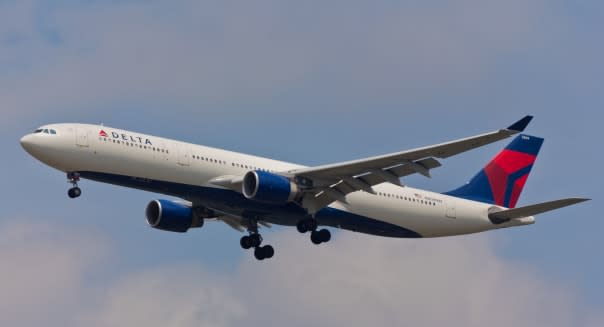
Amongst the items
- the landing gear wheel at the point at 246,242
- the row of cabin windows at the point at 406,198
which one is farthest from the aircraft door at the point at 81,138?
the row of cabin windows at the point at 406,198

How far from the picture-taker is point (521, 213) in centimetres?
5959

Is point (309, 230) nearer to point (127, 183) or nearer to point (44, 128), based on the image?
point (127, 183)

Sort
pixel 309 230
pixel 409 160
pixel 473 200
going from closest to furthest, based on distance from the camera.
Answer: pixel 409 160
pixel 309 230
pixel 473 200

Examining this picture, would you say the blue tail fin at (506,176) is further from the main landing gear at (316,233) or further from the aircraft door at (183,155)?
the aircraft door at (183,155)

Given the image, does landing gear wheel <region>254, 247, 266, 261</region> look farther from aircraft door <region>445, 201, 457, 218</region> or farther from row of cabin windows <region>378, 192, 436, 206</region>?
aircraft door <region>445, 201, 457, 218</region>

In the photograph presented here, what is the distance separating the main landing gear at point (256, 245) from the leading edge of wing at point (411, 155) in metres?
6.36

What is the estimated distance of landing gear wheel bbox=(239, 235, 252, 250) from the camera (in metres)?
61.7

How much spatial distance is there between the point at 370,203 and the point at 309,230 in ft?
11.6

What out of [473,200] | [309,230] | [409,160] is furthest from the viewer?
[473,200]

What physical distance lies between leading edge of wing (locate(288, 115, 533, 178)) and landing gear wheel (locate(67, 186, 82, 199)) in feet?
31.6

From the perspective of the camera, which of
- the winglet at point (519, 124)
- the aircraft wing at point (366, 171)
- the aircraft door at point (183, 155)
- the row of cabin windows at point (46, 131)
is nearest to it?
the winglet at point (519, 124)

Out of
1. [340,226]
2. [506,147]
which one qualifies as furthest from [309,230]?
[506,147]

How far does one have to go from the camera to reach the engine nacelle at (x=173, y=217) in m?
60.1

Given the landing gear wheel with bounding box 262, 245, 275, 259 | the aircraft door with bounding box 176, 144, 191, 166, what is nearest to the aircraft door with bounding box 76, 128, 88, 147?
the aircraft door with bounding box 176, 144, 191, 166
